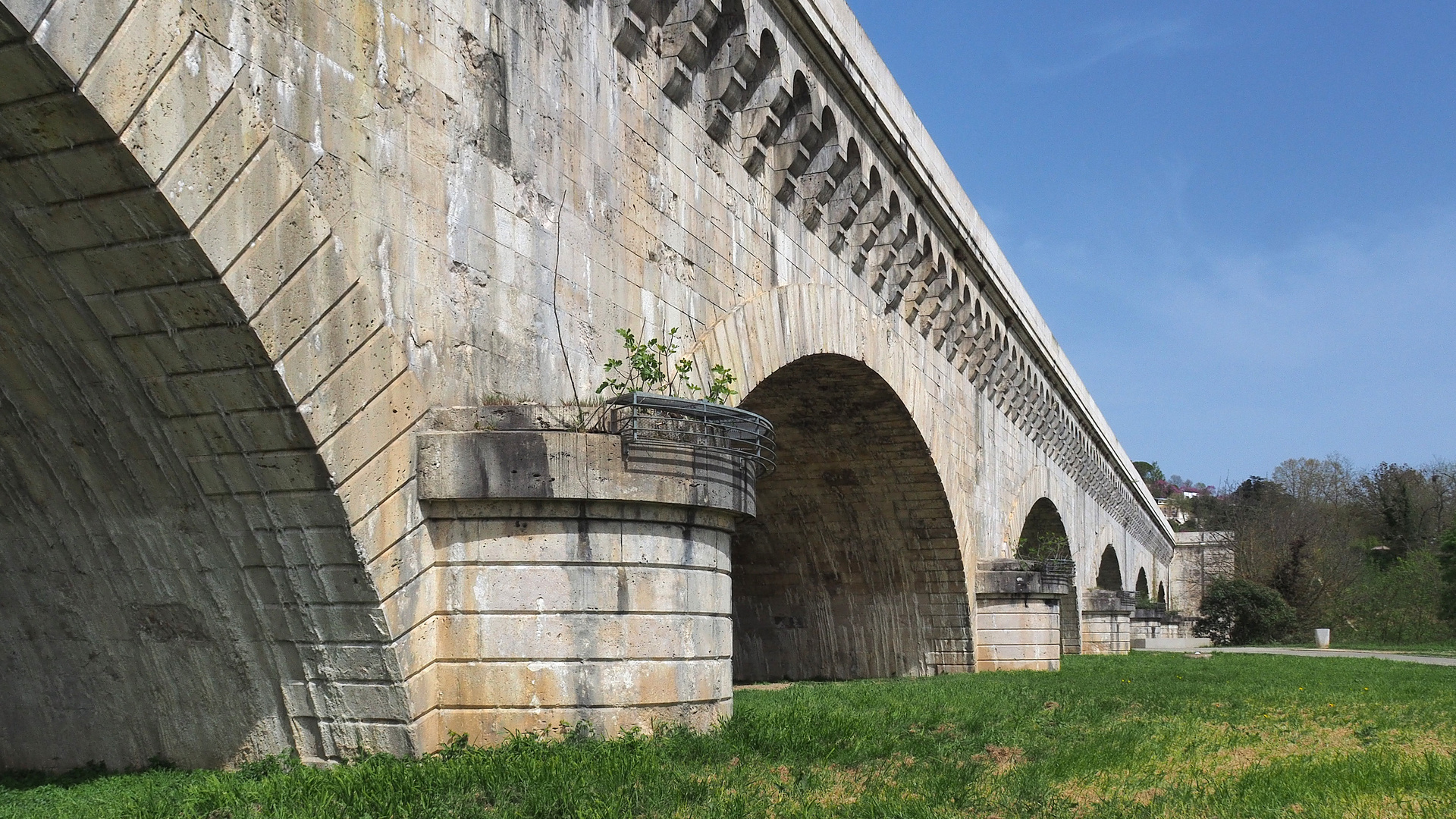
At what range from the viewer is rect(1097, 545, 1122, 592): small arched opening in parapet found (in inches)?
1543

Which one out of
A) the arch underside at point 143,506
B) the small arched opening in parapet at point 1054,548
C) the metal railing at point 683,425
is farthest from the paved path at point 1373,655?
the arch underside at point 143,506

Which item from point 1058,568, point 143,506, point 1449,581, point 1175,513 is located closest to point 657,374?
point 143,506

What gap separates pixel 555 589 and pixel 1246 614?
37802 millimetres

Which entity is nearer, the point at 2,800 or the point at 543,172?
the point at 2,800

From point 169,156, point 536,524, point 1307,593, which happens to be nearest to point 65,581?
point 536,524

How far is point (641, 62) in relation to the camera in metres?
8.61

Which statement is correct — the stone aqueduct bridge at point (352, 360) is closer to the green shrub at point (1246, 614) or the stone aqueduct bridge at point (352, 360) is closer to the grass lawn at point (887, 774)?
the grass lawn at point (887, 774)

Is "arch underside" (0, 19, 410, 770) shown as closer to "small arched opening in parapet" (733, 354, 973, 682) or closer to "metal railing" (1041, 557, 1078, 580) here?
"small arched opening in parapet" (733, 354, 973, 682)

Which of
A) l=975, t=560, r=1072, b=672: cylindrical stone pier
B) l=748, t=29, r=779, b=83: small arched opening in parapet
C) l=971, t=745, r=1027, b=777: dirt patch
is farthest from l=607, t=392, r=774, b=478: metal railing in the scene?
l=975, t=560, r=1072, b=672: cylindrical stone pier

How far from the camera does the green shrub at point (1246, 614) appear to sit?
129 feet

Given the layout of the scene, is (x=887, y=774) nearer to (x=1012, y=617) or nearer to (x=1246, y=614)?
(x=1012, y=617)

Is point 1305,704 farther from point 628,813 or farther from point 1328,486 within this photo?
point 1328,486

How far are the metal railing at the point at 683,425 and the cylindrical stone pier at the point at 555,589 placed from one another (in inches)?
3.7

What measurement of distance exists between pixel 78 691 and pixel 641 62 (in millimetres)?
5218
